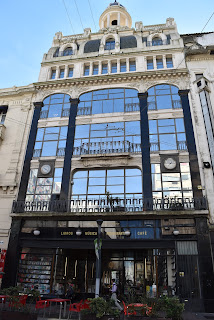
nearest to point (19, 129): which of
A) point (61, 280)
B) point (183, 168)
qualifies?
point (61, 280)

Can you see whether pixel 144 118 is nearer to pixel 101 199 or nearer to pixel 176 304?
pixel 101 199

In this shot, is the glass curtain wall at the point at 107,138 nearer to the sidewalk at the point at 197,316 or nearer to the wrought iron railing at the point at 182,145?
the wrought iron railing at the point at 182,145

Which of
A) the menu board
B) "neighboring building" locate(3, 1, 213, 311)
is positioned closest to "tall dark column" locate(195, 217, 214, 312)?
"neighboring building" locate(3, 1, 213, 311)

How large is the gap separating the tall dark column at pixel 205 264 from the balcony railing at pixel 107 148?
6581mm

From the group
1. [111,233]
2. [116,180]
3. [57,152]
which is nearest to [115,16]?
[57,152]

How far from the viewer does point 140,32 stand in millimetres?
24312

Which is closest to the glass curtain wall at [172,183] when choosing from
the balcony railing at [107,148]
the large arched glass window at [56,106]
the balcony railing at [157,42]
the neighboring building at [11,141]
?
the balcony railing at [107,148]

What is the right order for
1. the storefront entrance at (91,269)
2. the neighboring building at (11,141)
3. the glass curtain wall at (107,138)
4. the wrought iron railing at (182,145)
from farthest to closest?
1. the glass curtain wall at (107,138)
2. the neighboring building at (11,141)
3. the wrought iron railing at (182,145)
4. the storefront entrance at (91,269)

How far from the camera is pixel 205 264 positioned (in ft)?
45.5

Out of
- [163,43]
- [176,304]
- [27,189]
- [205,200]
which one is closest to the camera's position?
[176,304]

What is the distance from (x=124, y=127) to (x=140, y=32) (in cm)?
1150

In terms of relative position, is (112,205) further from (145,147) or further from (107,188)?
(145,147)

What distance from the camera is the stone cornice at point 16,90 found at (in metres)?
22.4

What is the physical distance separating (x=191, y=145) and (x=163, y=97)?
4874 mm
